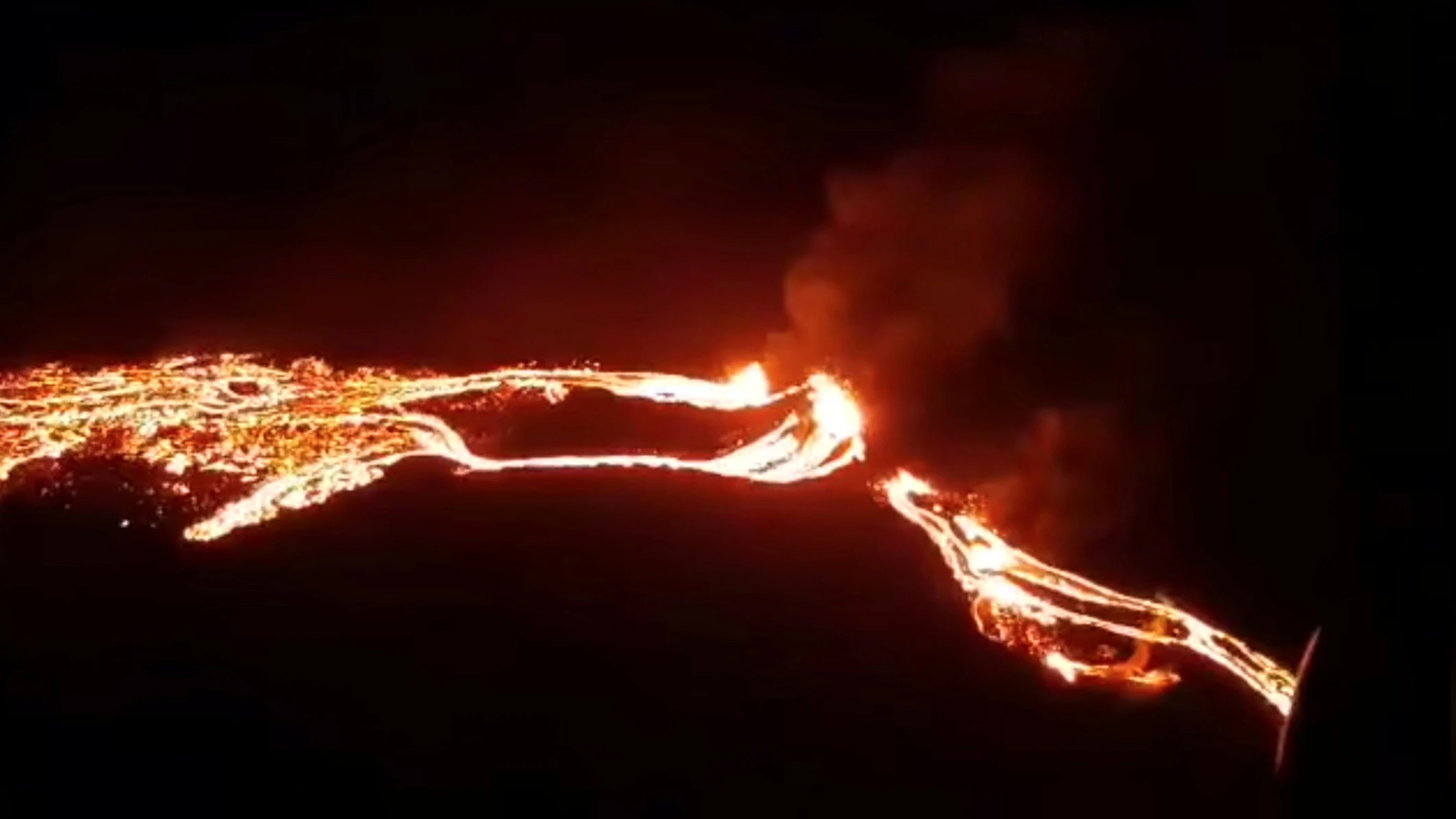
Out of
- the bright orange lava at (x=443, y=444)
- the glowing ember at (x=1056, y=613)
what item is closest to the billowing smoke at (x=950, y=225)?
the bright orange lava at (x=443, y=444)

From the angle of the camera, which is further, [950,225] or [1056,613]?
[950,225]

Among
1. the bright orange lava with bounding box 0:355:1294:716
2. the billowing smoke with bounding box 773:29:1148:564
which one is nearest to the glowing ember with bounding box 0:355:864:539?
the bright orange lava with bounding box 0:355:1294:716

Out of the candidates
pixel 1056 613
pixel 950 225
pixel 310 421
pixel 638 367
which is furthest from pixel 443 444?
pixel 1056 613

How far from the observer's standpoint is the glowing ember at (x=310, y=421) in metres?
2.90

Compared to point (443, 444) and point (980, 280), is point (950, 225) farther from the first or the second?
point (443, 444)

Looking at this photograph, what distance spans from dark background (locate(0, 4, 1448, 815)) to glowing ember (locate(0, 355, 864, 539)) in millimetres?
38

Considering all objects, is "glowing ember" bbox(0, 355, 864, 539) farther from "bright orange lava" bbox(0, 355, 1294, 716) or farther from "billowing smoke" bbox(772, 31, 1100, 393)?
"billowing smoke" bbox(772, 31, 1100, 393)

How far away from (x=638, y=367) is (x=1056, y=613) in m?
0.78

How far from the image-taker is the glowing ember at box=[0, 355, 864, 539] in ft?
9.52

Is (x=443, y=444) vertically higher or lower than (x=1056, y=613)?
higher

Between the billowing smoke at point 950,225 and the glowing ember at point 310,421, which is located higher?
the billowing smoke at point 950,225

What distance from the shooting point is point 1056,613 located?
117 inches

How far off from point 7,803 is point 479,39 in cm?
141

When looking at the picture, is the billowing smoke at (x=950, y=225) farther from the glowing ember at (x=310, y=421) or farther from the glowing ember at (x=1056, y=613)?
the glowing ember at (x=1056, y=613)
